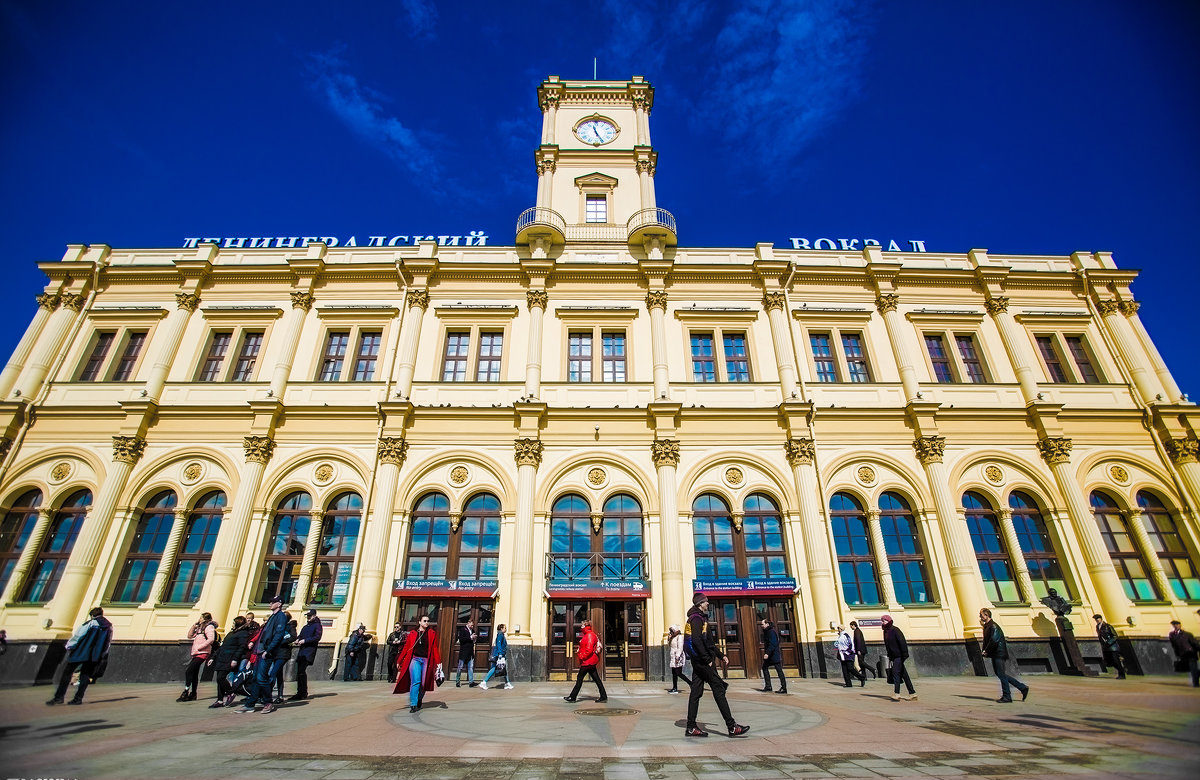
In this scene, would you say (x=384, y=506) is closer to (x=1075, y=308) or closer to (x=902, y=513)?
(x=902, y=513)

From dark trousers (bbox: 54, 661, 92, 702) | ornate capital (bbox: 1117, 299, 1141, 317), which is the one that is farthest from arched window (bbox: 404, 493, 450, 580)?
ornate capital (bbox: 1117, 299, 1141, 317)

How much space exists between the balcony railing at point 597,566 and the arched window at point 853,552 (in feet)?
20.7

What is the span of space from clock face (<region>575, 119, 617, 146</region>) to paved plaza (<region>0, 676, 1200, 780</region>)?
78.4 feet

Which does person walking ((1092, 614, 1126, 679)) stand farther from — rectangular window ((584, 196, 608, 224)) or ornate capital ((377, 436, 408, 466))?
rectangular window ((584, 196, 608, 224))

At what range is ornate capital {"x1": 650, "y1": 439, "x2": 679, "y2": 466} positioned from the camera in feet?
55.9

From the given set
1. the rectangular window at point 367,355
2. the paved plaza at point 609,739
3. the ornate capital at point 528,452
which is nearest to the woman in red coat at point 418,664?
the paved plaza at point 609,739

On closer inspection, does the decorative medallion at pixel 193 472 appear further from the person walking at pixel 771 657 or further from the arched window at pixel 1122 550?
the arched window at pixel 1122 550

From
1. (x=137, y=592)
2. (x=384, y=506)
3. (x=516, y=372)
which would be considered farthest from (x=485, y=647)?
(x=137, y=592)

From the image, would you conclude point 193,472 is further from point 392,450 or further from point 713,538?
point 713,538

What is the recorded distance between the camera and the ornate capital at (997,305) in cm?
2025

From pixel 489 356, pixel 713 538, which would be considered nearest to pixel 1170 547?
pixel 713 538

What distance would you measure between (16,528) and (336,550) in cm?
1049

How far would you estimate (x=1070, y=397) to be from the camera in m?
18.7

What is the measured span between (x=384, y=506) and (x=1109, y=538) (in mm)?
23629
